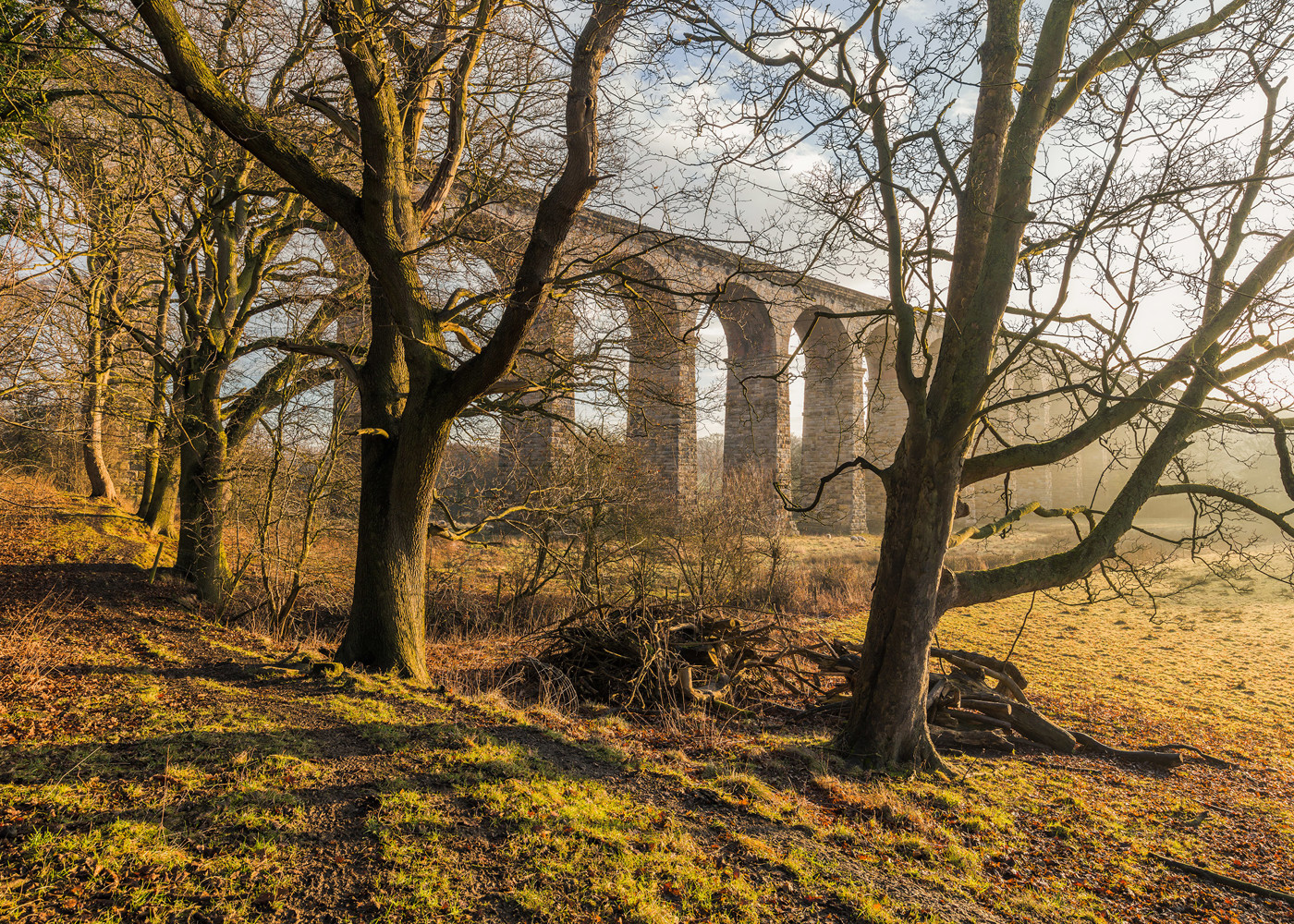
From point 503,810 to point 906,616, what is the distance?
280 cm

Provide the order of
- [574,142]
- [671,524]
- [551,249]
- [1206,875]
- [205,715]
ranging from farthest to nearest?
[671,524] → [551,249] → [574,142] → [205,715] → [1206,875]

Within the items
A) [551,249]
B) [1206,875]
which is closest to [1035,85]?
[551,249]

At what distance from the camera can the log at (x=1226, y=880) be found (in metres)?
3.35

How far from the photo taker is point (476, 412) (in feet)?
21.7

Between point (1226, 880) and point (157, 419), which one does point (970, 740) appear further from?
point (157, 419)

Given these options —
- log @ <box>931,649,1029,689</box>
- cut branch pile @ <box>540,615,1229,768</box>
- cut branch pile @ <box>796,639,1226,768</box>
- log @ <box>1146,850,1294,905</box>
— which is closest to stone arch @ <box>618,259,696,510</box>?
cut branch pile @ <box>540,615,1229,768</box>

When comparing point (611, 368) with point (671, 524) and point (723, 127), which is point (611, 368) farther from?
point (671, 524)

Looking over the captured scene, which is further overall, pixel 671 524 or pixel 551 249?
pixel 671 524

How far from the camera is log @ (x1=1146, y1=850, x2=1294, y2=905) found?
3352 mm

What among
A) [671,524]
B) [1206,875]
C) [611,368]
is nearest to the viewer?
[1206,875]

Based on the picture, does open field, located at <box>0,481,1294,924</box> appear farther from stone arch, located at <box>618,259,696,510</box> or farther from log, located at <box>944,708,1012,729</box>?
stone arch, located at <box>618,259,696,510</box>

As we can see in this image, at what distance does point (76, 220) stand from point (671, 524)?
8.23 metres

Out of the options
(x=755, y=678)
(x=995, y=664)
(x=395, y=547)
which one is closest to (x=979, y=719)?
(x=995, y=664)

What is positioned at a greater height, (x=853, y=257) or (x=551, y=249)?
(x=853, y=257)
